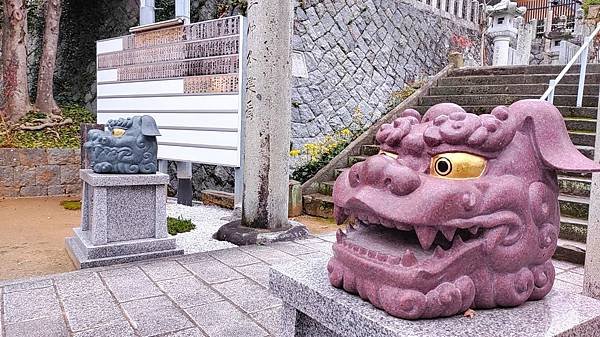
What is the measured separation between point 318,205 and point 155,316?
415cm

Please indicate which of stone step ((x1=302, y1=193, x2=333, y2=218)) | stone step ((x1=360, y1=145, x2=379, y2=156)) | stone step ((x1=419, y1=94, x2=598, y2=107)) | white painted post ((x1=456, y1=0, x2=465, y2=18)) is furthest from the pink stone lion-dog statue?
white painted post ((x1=456, y1=0, x2=465, y2=18))

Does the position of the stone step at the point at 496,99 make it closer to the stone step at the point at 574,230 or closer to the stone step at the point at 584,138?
the stone step at the point at 584,138

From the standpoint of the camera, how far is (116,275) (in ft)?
12.3

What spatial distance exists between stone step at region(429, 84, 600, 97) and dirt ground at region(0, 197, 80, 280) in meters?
6.93

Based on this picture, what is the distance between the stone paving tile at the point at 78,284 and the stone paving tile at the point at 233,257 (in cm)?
108

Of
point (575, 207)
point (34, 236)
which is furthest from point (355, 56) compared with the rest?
point (34, 236)

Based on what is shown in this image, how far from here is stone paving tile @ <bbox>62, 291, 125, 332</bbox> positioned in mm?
2789

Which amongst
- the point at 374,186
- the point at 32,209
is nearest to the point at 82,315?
the point at 374,186

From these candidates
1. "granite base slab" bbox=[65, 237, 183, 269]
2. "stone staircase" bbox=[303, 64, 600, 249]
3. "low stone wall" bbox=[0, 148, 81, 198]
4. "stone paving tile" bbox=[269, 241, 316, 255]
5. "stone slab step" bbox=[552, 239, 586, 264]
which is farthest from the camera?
"low stone wall" bbox=[0, 148, 81, 198]

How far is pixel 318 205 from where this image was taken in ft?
22.5

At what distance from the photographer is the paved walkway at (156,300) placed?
273 centimetres

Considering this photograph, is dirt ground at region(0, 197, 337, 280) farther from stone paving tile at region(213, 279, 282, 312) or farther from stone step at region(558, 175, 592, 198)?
stone step at region(558, 175, 592, 198)

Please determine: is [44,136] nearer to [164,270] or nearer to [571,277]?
[164,270]

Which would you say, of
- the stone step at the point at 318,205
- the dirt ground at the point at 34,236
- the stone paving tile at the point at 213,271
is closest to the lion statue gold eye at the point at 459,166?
the stone paving tile at the point at 213,271
